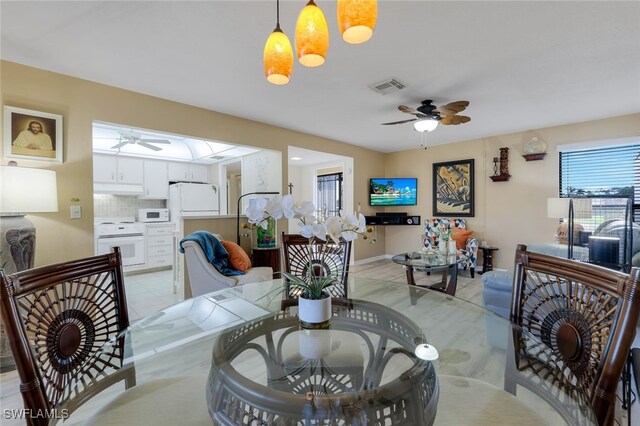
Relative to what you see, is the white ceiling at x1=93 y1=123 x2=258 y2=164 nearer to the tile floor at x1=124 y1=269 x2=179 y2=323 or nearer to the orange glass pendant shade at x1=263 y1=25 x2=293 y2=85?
the tile floor at x1=124 y1=269 x2=179 y2=323

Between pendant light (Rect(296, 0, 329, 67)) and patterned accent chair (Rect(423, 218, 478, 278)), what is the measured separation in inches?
170

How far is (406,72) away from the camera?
260 cm

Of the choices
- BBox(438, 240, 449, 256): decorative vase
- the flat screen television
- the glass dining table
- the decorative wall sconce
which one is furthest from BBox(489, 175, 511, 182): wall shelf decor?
the glass dining table

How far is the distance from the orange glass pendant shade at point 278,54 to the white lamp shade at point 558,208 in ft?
13.3

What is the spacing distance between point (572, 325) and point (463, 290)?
3.29 m

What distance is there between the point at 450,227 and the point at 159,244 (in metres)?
5.61

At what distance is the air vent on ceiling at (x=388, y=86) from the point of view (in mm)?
2768

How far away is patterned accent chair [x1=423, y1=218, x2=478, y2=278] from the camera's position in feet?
→ 15.2

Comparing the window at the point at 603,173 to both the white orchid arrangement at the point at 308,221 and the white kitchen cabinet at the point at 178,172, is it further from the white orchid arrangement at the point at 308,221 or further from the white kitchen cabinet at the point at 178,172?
the white kitchen cabinet at the point at 178,172

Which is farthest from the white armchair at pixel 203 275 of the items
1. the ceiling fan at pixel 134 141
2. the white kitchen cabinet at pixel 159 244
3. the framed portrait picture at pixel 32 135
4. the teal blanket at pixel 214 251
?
the white kitchen cabinet at pixel 159 244

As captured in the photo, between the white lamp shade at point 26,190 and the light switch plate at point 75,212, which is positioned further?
the light switch plate at point 75,212

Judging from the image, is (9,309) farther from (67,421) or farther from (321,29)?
(321,29)

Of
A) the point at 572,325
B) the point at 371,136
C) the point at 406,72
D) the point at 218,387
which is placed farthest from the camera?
the point at 371,136

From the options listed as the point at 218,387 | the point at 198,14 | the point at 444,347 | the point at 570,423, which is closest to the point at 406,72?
the point at 198,14
